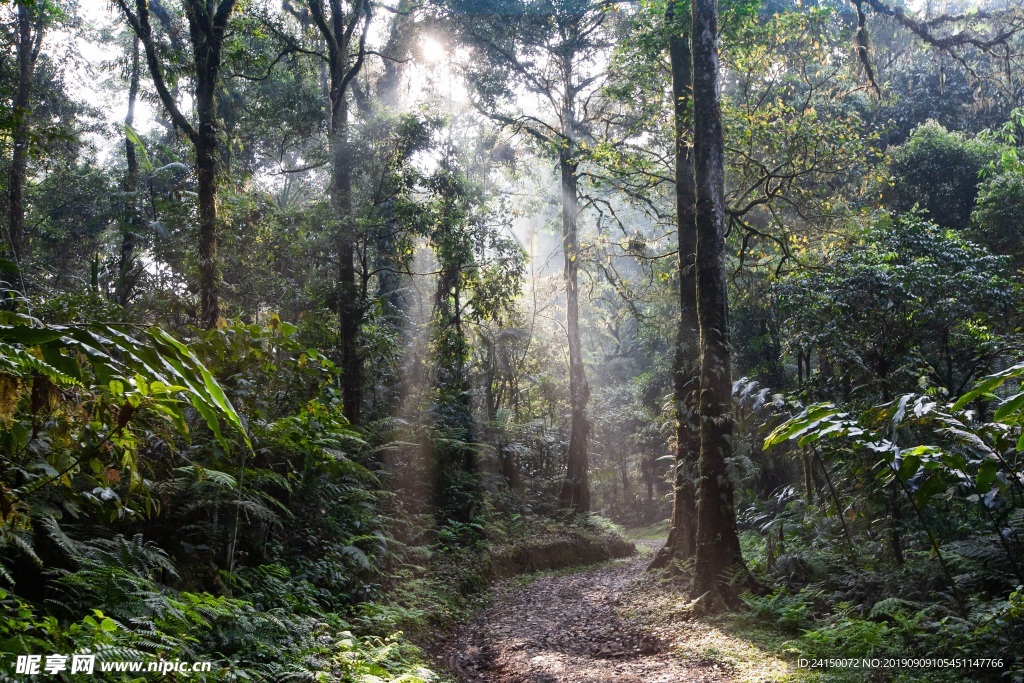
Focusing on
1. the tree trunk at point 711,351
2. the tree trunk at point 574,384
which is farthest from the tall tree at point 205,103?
the tree trunk at point 574,384

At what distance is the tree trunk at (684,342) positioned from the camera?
9797 millimetres

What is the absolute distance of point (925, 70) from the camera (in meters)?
22.5

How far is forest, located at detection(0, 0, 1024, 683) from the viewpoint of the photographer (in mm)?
4125

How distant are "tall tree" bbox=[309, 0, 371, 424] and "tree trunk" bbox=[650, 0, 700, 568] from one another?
6306mm

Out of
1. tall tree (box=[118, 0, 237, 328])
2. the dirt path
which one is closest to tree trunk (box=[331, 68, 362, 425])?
tall tree (box=[118, 0, 237, 328])

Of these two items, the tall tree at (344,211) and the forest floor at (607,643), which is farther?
the tall tree at (344,211)

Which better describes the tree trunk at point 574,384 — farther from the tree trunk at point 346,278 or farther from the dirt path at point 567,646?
the dirt path at point 567,646

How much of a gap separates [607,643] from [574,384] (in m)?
13.7

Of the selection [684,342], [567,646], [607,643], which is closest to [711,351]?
[684,342]

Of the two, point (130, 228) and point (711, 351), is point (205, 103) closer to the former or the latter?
point (130, 228)

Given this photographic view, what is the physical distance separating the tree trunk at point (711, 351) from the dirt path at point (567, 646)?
1147 mm

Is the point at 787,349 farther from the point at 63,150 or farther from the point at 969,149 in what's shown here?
the point at 63,150

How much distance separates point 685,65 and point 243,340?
1125cm

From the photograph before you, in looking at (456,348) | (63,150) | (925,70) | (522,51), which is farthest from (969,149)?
(63,150)
